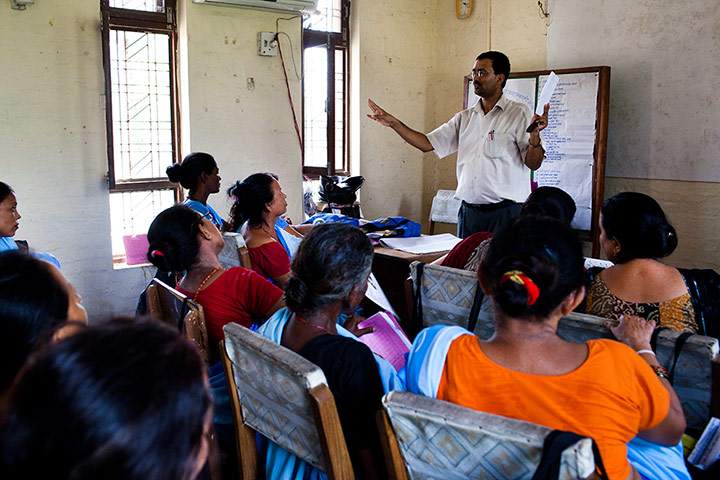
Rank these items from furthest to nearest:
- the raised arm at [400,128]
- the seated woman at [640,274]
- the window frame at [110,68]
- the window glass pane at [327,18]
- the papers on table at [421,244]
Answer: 1. the window glass pane at [327,18]
2. the window frame at [110,68]
3. the raised arm at [400,128]
4. the papers on table at [421,244]
5. the seated woman at [640,274]

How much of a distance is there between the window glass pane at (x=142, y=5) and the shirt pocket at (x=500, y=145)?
94.5 inches

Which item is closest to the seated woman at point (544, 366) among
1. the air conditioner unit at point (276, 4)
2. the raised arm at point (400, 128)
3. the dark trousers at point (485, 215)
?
the dark trousers at point (485, 215)

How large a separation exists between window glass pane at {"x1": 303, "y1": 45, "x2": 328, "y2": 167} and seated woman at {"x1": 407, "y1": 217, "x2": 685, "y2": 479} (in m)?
3.98

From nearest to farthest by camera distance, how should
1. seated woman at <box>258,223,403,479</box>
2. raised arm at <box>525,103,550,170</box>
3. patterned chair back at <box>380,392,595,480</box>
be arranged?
patterned chair back at <box>380,392,595,480</box>, seated woman at <box>258,223,403,479</box>, raised arm at <box>525,103,550,170</box>

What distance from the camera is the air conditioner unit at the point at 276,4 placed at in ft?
14.1

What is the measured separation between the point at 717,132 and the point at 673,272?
106 inches

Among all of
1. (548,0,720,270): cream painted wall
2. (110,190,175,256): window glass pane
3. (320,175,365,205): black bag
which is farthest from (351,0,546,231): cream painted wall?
(110,190,175,256): window glass pane

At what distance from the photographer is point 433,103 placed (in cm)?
582

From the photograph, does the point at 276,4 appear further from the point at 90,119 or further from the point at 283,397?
the point at 283,397

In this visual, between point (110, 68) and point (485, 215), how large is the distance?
8.10 feet

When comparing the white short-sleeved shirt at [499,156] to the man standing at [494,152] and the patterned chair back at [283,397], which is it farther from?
the patterned chair back at [283,397]

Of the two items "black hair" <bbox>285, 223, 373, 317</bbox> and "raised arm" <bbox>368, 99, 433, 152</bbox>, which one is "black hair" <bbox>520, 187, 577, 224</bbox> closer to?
"black hair" <bbox>285, 223, 373, 317</bbox>

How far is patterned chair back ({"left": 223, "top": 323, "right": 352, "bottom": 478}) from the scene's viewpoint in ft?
3.81

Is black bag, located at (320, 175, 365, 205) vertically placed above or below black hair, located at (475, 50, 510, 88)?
below
